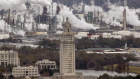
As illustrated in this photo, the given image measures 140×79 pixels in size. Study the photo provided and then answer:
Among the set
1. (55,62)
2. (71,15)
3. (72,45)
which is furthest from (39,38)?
(72,45)

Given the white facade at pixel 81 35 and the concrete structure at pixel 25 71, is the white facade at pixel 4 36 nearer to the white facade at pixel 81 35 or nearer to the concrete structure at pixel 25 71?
the white facade at pixel 81 35

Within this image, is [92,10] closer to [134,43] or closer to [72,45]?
[134,43]

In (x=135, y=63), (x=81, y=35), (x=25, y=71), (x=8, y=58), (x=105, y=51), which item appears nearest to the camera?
(x=25, y=71)

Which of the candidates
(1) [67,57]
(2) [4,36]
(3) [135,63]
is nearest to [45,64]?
(3) [135,63]

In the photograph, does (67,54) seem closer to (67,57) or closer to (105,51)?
(67,57)

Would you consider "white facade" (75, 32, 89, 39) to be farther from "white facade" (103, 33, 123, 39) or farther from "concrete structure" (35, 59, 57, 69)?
"concrete structure" (35, 59, 57, 69)

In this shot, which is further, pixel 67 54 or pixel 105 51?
pixel 105 51

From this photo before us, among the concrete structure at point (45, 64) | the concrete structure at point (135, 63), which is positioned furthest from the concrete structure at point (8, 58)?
the concrete structure at point (135, 63)
